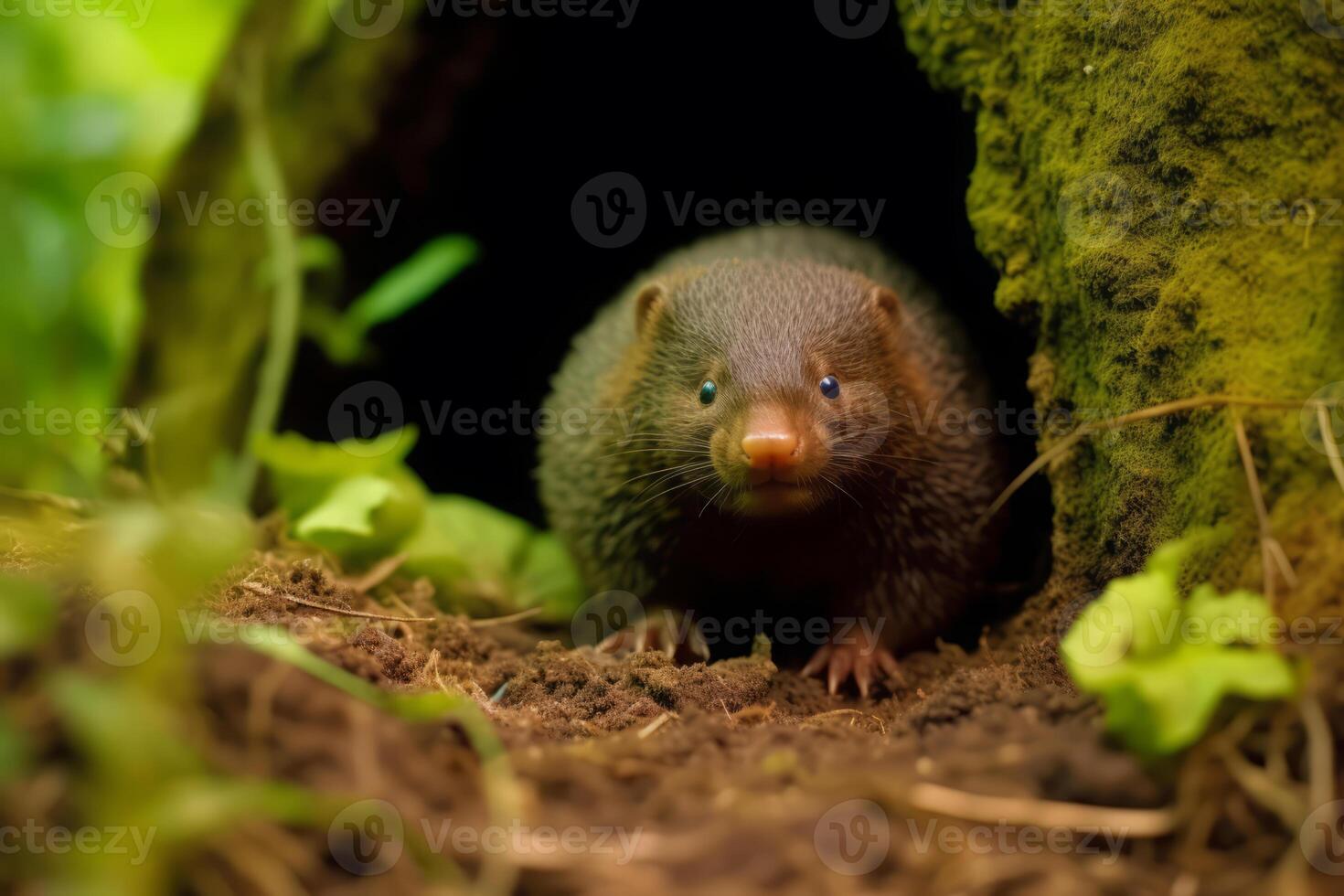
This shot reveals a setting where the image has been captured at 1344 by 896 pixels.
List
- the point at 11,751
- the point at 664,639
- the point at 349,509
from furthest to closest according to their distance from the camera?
1. the point at 664,639
2. the point at 349,509
3. the point at 11,751

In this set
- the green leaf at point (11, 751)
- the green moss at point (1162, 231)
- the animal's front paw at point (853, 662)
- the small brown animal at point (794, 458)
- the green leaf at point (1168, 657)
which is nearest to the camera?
the green leaf at point (11, 751)

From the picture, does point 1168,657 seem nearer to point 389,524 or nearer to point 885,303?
point 885,303

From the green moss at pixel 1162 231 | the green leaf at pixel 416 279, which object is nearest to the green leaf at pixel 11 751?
the green moss at pixel 1162 231

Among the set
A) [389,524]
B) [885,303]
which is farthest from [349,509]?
[885,303]

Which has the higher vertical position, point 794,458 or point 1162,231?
point 1162,231

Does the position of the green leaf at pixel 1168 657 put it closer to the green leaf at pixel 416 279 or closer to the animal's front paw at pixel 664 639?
the animal's front paw at pixel 664 639

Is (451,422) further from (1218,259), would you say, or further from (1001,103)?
(1218,259)

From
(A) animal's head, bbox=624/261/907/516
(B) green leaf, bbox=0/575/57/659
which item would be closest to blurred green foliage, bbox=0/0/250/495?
(A) animal's head, bbox=624/261/907/516
